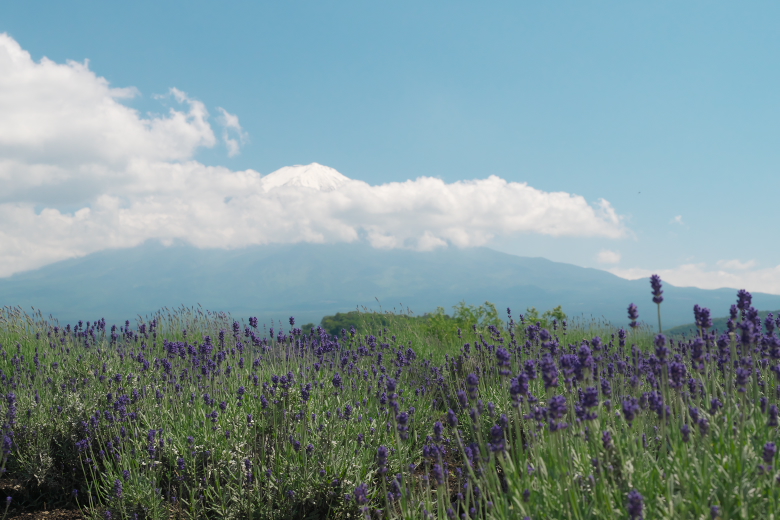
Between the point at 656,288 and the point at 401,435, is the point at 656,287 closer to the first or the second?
the point at 656,288

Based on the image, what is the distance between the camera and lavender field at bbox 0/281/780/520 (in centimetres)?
241

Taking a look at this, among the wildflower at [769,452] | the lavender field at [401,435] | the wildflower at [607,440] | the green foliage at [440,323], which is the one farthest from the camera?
the green foliage at [440,323]

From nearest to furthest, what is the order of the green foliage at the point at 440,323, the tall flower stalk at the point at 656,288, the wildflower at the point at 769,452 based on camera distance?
the wildflower at the point at 769,452, the tall flower stalk at the point at 656,288, the green foliage at the point at 440,323

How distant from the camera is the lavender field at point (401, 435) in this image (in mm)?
2406

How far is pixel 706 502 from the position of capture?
220 cm

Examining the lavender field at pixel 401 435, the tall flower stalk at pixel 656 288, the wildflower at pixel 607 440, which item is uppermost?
the tall flower stalk at pixel 656 288

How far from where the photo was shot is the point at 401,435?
3252 mm

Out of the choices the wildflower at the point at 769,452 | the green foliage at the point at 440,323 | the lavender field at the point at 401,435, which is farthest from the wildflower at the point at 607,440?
the green foliage at the point at 440,323

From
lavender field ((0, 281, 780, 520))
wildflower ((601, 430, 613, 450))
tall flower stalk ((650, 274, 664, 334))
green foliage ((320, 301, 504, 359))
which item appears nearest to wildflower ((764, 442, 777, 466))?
lavender field ((0, 281, 780, 520))

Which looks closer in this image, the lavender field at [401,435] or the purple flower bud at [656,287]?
the lavender field at [401,435]

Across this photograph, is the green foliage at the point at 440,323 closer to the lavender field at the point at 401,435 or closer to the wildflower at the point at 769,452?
the lavender field at the point at 401,435

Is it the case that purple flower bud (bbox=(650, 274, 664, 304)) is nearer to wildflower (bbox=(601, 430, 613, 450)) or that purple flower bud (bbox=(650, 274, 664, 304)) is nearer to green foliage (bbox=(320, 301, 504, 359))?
wildflower (bbox=(601, 430, 613, 450))

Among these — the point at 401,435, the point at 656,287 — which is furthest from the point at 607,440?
the point at 401,435

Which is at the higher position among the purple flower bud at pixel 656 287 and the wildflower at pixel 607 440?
the purple flower bud at pixel 656 287
